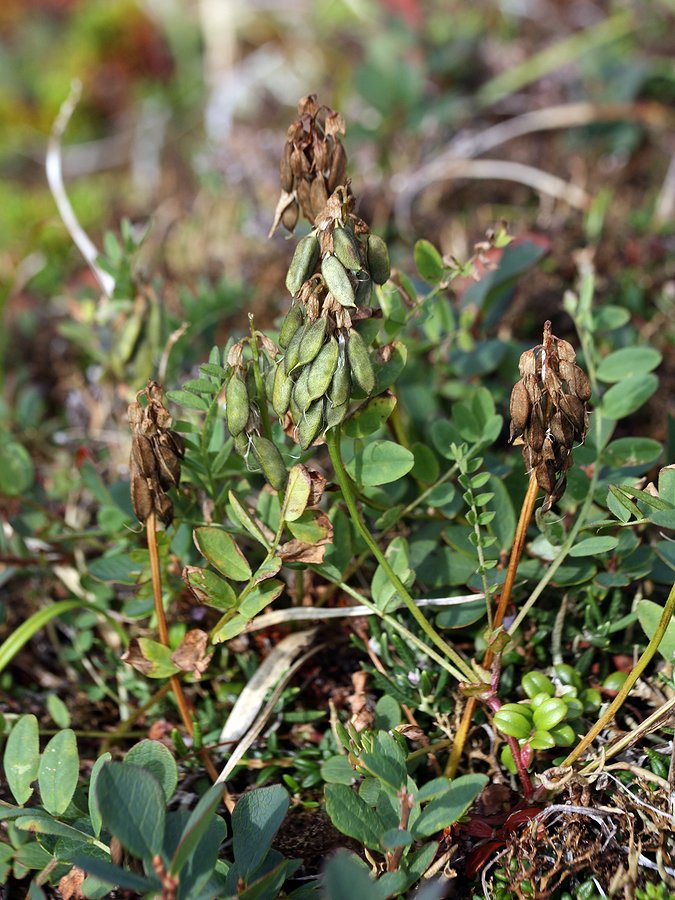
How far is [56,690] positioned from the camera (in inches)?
57.5

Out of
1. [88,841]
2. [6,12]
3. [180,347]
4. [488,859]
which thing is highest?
[6,12]

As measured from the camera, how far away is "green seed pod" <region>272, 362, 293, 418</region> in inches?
39.4

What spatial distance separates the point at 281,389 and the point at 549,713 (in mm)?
521

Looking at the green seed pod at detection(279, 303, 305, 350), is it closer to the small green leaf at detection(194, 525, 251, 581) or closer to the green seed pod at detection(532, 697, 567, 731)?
the small green leaf at detection(194, 525, 251, 581)

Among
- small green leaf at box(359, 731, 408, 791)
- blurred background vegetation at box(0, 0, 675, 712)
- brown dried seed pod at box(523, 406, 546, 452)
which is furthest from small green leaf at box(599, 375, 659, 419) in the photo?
small green leaf at box(359, 731, 408, 791)

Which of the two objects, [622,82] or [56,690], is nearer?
[56,690]

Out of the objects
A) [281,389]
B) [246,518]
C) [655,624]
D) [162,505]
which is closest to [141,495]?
[162,505]

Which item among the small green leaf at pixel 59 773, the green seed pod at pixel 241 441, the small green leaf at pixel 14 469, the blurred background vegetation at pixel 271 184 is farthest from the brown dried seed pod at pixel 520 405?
the small green leaf at pixel 14 469

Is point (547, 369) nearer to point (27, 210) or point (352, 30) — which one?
point (27, 210)

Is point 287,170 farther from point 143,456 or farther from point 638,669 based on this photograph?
point 638,669

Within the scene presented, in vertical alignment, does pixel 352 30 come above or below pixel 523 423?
above

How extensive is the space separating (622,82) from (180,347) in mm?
1740

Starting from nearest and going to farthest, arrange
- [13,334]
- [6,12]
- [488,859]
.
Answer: [488,859] < [13,334] < [6,12]

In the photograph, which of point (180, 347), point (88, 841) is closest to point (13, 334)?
point (180, 347)
